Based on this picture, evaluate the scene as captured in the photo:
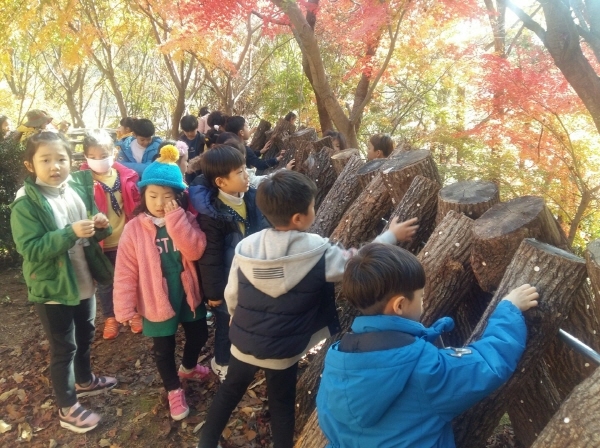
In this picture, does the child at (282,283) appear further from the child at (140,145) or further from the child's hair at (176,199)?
the child at (140,145)

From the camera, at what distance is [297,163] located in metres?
5.18

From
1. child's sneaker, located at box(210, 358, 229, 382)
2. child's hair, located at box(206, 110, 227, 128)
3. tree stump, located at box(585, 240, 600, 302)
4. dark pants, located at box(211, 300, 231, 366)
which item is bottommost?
child's sneaker, located at box(210, 358, 229, 382)

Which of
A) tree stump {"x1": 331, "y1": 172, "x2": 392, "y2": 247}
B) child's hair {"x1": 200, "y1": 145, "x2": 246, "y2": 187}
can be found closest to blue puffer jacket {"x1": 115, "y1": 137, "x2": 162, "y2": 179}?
child's hair {"x1": 200, "y1": 145, "x2": 246, "y2": 187}

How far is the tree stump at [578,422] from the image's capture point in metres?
1.33

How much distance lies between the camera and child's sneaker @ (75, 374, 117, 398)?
3.10 m

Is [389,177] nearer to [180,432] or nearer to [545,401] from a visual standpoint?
[545,401]

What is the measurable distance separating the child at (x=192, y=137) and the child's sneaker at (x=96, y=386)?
11.5 feet

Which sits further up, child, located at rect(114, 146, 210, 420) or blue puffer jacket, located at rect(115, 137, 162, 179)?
blue puffer jacket, located at rect(115, 137, 162, 179)

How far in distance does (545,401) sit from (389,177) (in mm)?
1414

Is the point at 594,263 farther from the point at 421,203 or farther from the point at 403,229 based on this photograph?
the point at 421,203

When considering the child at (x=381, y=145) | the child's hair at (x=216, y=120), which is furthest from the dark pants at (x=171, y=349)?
the child's hair at (x=216, y=120)

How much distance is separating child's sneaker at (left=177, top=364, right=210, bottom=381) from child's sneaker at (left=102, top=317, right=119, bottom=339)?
0.95m

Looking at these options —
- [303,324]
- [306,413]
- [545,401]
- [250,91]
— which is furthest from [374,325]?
[250,91]

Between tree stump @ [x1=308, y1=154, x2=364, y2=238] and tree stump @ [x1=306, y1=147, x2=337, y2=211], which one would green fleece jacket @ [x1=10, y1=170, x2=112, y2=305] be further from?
tree stump @ [x1=306, y1=147, x2=337, y2=211]
